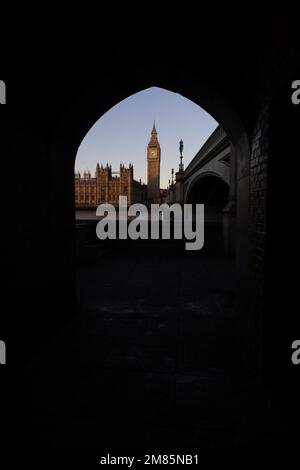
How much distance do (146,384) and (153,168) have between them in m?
106

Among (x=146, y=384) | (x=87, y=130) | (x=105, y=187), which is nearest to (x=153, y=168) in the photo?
(x=105, y=187)

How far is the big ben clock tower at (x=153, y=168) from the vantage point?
102375 millimetres

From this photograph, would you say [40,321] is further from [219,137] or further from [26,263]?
[219,137]

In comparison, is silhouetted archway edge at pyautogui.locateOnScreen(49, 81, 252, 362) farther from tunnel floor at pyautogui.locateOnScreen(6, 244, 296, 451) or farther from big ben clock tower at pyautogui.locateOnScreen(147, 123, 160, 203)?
big ben clock tower at pyautogui.locateOnScreen(147, 123, 160, 203)

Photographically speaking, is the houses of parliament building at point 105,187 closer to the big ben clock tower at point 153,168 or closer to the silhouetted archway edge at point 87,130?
the big ben clock tower at point 153,168

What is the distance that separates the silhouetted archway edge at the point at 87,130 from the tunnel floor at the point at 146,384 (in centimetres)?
75

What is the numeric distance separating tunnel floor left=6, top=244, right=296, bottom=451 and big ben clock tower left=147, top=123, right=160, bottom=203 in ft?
307

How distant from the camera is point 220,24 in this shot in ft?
8.77

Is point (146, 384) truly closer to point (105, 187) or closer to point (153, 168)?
point (105, 187)

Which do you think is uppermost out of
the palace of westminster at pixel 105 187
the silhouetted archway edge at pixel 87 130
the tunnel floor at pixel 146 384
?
the palace of westminster at pixel 105 187

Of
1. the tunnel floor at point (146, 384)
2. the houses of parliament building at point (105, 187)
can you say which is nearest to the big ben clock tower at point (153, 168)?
the houses of parliament building at point (105, 187)

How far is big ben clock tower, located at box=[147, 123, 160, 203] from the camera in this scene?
4031 inches

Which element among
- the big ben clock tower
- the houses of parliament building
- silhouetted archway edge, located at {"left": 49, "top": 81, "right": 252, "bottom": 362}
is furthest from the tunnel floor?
the big ben clock tower

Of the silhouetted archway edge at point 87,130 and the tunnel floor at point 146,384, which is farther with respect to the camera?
the silhouetted archway edge at point 87,130
